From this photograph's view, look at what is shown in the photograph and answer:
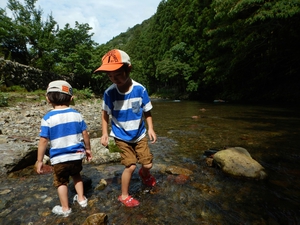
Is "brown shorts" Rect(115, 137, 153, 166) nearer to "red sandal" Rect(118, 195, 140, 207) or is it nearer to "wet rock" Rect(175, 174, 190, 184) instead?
"red sandal" Rect(118, 195, 140, 207)

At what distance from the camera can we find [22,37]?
22.6 m

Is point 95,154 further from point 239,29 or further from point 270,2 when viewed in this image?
point 239,29

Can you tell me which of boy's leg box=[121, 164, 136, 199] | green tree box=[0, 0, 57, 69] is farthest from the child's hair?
green tree box=[0, 0, 57, 69]

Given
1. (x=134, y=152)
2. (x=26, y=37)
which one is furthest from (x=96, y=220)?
(x=26, y=37)

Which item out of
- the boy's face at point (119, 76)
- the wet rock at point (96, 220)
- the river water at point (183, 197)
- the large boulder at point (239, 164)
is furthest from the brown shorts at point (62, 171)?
the large boulder at point (239, 164)

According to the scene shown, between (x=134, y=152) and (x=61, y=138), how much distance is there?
3.09 feet

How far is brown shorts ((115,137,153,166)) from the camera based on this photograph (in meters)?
2.58

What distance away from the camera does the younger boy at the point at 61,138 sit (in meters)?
2.26

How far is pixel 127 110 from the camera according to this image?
2570mm

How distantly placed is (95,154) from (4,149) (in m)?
1.69

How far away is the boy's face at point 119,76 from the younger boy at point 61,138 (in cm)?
55

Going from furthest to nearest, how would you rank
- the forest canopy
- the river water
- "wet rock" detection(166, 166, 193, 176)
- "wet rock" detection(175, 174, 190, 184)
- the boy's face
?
the forest canopy < "wet rock" detection(166, 166, 193, 176) < "wet rock" detection(175, 174, 190, 184) < the boy's face < the river water

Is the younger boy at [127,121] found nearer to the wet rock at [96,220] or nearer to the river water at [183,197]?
the river water at [183,197]

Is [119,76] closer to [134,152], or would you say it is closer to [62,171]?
[134,152]
